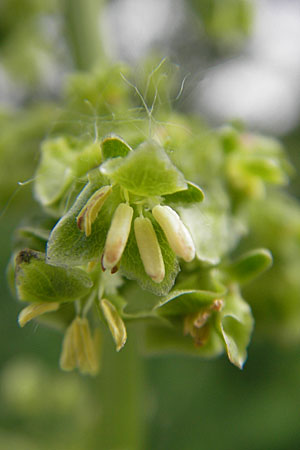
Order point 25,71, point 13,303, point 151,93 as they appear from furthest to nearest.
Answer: point 13,303, point 25,71, point 151,93

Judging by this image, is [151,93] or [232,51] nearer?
[151,93]

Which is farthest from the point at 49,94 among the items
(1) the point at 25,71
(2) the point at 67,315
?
(2) the point at 67,315

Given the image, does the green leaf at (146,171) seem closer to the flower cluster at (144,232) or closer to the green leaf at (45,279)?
the flower cluster at (144,232)

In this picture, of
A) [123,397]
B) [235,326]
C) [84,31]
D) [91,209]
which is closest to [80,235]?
[91,209]

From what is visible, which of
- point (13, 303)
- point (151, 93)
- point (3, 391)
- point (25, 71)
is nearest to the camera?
point (151, 93)

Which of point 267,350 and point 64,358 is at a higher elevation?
point 64,358

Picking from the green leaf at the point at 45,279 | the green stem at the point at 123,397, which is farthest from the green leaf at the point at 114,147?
the green stem at the point at 123,397

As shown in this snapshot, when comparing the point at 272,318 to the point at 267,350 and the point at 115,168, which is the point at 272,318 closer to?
the point at 115,168
